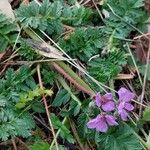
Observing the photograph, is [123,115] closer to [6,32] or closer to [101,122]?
[101,122]

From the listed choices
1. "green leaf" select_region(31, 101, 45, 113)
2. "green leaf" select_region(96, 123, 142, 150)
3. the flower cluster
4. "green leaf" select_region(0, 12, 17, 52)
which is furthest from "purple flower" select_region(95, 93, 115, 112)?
"green leaf" select_region(0, 12, 17, 52)

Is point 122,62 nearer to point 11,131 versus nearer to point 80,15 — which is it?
point 80,15

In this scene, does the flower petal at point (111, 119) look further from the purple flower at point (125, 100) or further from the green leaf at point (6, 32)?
the green leaf at point (6, 32)

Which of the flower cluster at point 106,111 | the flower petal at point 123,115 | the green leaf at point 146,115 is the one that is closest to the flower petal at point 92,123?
the flower cluster at point 106,111

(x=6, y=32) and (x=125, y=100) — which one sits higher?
(x=6, y=32)

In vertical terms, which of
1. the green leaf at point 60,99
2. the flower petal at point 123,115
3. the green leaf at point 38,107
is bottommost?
the flower petal at point 123,115

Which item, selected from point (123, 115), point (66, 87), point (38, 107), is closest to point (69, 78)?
point (66, 87)
